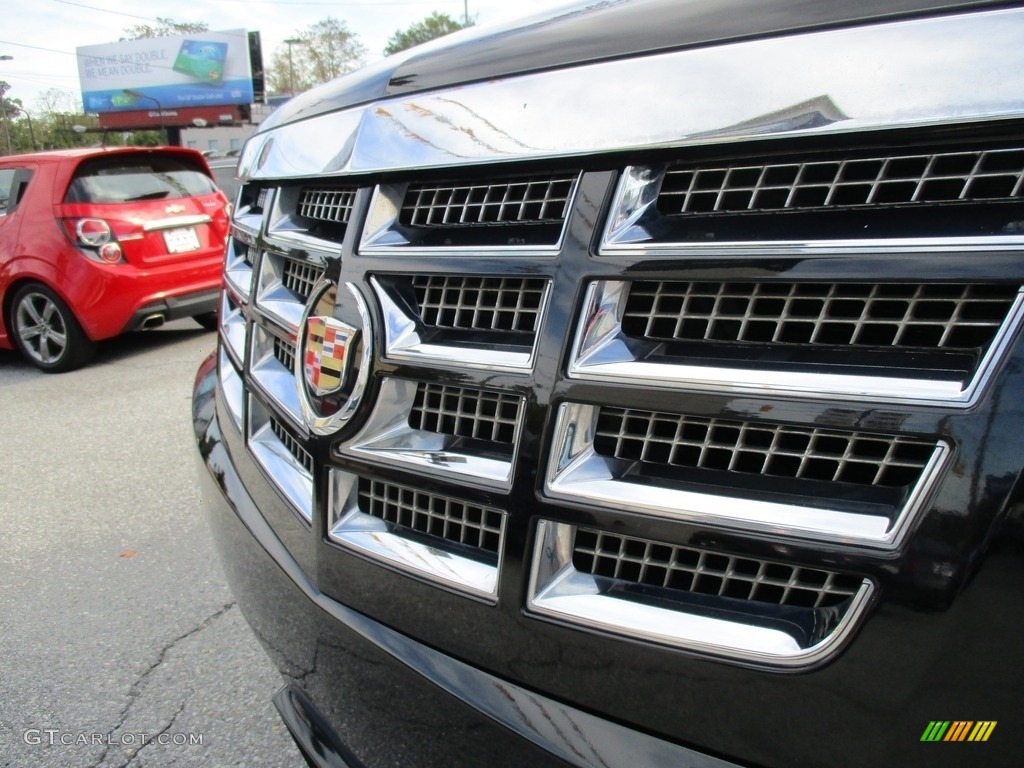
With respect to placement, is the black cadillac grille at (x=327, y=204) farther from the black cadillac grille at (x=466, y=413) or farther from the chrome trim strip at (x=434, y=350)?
the black cadillac grille at (x=466, y=413)

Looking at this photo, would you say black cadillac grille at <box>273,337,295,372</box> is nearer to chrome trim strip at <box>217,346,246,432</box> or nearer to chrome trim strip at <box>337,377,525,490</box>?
chrome trim strip at <box>217,346,246,432</box>

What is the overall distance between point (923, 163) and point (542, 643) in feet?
2.31

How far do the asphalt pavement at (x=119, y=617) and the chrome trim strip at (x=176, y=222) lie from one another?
202 centimetres

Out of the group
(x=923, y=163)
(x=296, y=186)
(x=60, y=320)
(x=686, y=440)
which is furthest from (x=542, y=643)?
(x=60, y=320)

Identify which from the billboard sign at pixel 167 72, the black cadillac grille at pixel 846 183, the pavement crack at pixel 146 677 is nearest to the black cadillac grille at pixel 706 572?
the black cadillac grille at pixel 846 183

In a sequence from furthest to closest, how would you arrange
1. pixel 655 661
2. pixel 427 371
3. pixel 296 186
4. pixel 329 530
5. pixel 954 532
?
pixel 296 186 < pixel 329 530 < pixel 427 371 < pixel 655 661 < pixel 954 532

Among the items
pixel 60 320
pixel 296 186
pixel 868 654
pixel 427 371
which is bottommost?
pixel 60 320

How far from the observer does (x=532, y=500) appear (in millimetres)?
969

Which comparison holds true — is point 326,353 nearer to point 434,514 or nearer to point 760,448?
point 434,514

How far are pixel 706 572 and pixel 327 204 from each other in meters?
1.03

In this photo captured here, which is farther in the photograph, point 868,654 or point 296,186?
point 296,186

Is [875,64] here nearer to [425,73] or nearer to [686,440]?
[686,440]

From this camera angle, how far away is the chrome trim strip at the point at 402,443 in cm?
107

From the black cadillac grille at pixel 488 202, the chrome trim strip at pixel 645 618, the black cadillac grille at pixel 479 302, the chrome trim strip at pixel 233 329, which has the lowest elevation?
the chrome trim strip at pixel 233 329
